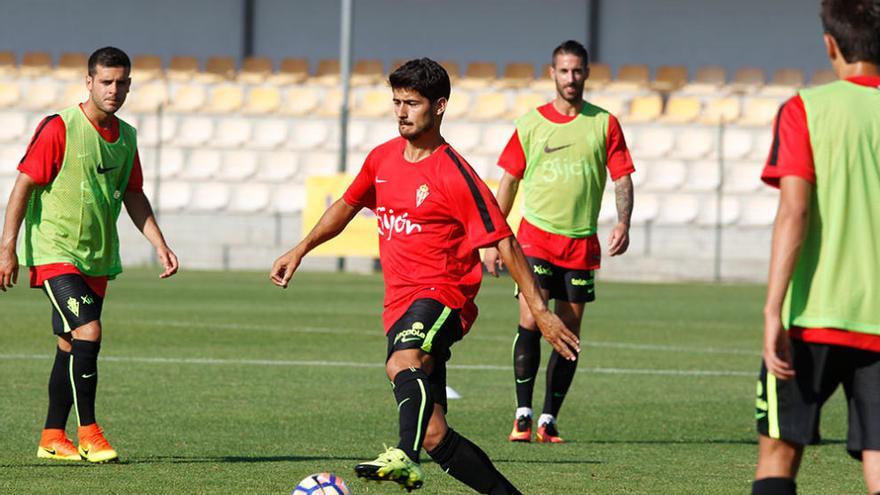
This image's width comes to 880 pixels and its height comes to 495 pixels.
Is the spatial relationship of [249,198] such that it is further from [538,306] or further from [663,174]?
[538,306]

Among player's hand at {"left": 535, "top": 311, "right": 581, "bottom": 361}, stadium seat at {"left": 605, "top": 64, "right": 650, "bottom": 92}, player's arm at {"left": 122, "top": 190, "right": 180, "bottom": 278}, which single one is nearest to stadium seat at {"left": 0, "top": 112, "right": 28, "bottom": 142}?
stadium seat at {"left": 605, "top": 64, "right": 650, "bottom": 92}

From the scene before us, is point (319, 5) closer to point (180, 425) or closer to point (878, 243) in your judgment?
point (180, 425)

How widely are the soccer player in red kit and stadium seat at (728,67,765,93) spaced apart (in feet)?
95.5

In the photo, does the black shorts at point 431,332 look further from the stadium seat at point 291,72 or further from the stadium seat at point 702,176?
the stadium seat at point 291,72

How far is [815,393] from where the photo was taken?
4777 mm

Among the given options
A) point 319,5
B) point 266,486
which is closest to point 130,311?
point 266,486

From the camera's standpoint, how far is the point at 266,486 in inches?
285

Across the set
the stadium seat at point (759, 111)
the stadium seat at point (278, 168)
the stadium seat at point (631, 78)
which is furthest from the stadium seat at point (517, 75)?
the stadium seat at point (278, 168)

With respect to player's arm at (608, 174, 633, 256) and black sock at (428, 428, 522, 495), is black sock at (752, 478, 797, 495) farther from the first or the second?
player's arm at (608, 174, 633, 256)

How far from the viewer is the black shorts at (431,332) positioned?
6.36 metres

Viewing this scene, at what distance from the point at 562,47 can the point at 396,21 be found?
96.1 feet

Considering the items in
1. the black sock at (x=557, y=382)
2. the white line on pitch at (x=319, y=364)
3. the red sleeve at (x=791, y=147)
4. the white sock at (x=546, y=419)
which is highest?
the red sleeve at (x=791, y=147)

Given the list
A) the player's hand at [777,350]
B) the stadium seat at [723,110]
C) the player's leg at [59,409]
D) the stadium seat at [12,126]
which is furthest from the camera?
the stadium seat at [723,110]

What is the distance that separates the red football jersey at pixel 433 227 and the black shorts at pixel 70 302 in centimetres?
211
